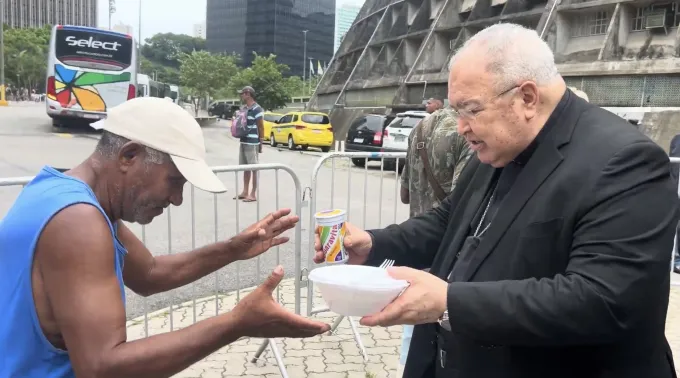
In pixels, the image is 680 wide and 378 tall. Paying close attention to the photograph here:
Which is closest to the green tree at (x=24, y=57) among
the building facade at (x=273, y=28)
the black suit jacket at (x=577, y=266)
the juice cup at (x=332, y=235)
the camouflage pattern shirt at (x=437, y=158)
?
the building facade at (x=273, y=28)

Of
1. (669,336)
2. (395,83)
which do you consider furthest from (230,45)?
(669,336)

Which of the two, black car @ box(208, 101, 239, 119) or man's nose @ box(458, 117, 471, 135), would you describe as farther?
black car @ box(208, 101, 239, 119)

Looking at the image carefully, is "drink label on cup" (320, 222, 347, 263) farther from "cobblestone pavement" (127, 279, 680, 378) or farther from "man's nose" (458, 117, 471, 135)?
"cobblestone pavement" (127, 279, 680, 378)

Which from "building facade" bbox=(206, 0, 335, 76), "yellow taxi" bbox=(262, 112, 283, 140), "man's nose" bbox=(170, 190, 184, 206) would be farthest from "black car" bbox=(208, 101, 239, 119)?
"building facade" bbox=(206, 0, 335, 76)

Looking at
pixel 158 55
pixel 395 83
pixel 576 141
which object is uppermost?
pixel 158 55

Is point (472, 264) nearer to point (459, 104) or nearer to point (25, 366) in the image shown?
point (459, 104)

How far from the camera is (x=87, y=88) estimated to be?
66.0 ft

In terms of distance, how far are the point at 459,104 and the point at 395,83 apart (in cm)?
3006

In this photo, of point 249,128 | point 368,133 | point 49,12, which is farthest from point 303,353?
point 49,12

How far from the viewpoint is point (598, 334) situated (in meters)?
1.55

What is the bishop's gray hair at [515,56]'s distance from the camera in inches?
66.8

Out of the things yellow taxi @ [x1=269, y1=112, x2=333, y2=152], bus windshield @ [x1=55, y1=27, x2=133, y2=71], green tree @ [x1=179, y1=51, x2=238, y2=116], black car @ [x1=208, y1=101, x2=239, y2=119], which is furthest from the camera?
black car @ [x1=208, y1=101, x2=239, y2=119]

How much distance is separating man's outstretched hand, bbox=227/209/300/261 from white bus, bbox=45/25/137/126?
746 inches

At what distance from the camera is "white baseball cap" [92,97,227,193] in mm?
1820
